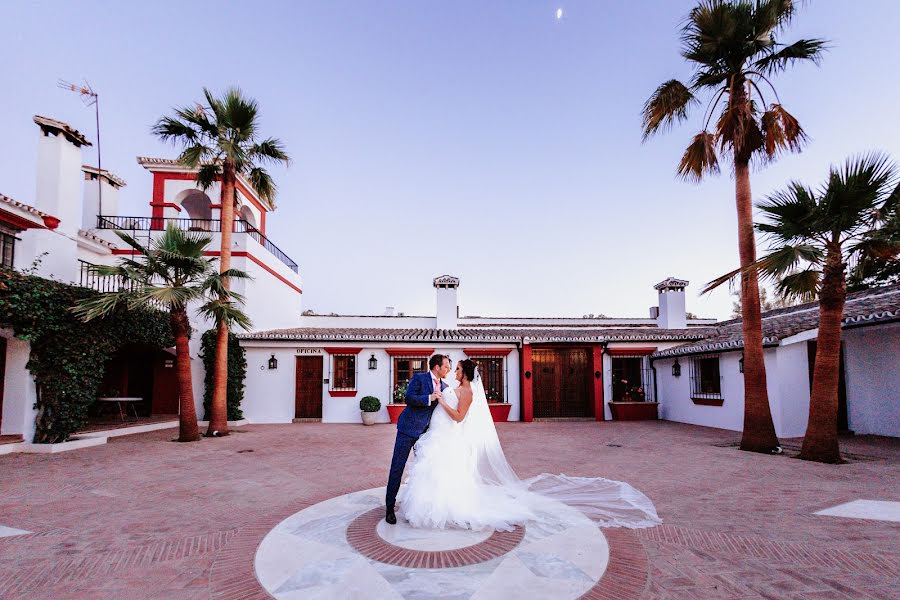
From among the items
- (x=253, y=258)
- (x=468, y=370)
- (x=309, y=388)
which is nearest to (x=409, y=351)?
(x=309, y=388)

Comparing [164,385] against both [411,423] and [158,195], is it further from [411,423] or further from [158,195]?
[411,423]

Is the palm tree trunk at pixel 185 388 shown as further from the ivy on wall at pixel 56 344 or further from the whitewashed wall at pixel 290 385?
the whitewashed wall at pixel 290 385

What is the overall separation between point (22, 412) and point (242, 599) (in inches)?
445

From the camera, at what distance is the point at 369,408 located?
47.6 feet

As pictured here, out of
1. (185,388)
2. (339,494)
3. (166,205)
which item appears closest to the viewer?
(339,494)

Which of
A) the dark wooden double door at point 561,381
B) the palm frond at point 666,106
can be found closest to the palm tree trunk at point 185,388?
the dark wooden double door at point 561,381

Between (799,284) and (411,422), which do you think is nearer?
(411,422)

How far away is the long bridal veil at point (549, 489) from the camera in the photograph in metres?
4.86

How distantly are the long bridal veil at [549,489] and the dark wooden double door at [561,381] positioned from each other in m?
9.95

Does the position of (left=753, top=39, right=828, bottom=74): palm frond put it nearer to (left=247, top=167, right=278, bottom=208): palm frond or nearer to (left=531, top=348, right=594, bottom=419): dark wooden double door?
(left=531, top=348, right=594, bottom=419): dark wooden double door

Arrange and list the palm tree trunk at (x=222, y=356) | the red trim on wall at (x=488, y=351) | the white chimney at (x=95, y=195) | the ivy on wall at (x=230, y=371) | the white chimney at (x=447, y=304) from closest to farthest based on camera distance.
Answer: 1. the palm tree trunk at (x=222, y=356)
2. the ivy on wall at (x=230, y=371)
3. the red trim on wall at (x=488, y=351)
4. the white chimney at (x=95, y=195)
5. the white chimney at (x=447, y=304)

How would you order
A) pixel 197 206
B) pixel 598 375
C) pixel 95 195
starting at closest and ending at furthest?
1. pixel 598 375
2. pixel 95 195
3. pixel 197 206

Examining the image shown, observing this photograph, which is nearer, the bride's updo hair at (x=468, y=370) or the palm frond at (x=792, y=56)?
the bride's updo hair at (x=468, y=370)

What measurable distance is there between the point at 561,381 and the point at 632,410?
274 cm
